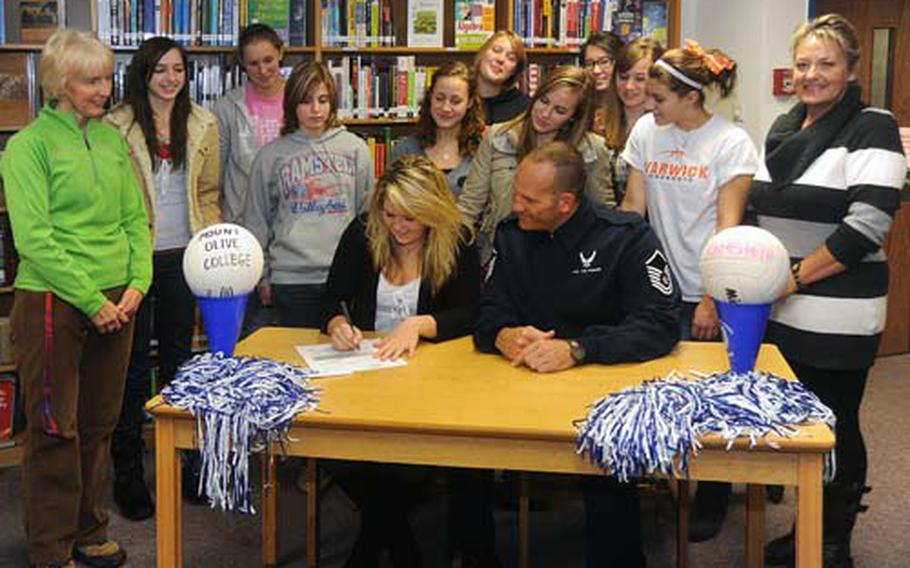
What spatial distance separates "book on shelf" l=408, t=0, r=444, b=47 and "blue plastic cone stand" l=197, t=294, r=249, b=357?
8.36ft

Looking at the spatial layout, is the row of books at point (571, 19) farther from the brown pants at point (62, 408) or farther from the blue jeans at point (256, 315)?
the brown pants at point (62, 408)

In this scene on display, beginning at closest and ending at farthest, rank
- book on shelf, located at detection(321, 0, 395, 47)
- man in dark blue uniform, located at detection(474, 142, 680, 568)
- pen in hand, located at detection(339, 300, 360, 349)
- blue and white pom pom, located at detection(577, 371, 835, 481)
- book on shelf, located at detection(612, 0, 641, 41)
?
blue and white pom pom, located at detection(577, 371, 835, 481) → man in dark blue uniform, located at detection(474, 142, 680, 568) → pen in hand, located at detection(339, 300, 360, 349) → book on shelf, located at detection(321, 0, 395, 47) → book on shelf, located at detection(612, 0, 641, 41)

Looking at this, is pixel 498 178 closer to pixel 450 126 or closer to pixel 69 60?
pixel 450 126

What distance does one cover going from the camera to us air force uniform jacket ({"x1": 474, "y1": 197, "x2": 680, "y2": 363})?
9.09 feet

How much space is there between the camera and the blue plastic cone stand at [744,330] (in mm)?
2502

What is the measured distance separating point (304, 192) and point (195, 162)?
1.28 feet

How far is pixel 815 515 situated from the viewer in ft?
7.11

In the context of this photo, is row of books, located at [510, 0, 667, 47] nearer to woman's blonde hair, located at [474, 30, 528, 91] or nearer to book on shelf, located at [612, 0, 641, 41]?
book on shelf, located at [612, 0, 641, 41]

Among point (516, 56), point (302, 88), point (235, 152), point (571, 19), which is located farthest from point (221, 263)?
point (571, 19)

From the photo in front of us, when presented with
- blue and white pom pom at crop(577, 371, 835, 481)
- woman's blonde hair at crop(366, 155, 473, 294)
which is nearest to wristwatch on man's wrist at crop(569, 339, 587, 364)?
blue and white pom pom at crop(577, 371, 835, 481)

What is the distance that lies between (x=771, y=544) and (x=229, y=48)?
292 centimetres

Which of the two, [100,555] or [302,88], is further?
[302,88]

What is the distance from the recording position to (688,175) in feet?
10.7

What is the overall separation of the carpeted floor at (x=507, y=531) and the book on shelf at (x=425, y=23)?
2.05m
